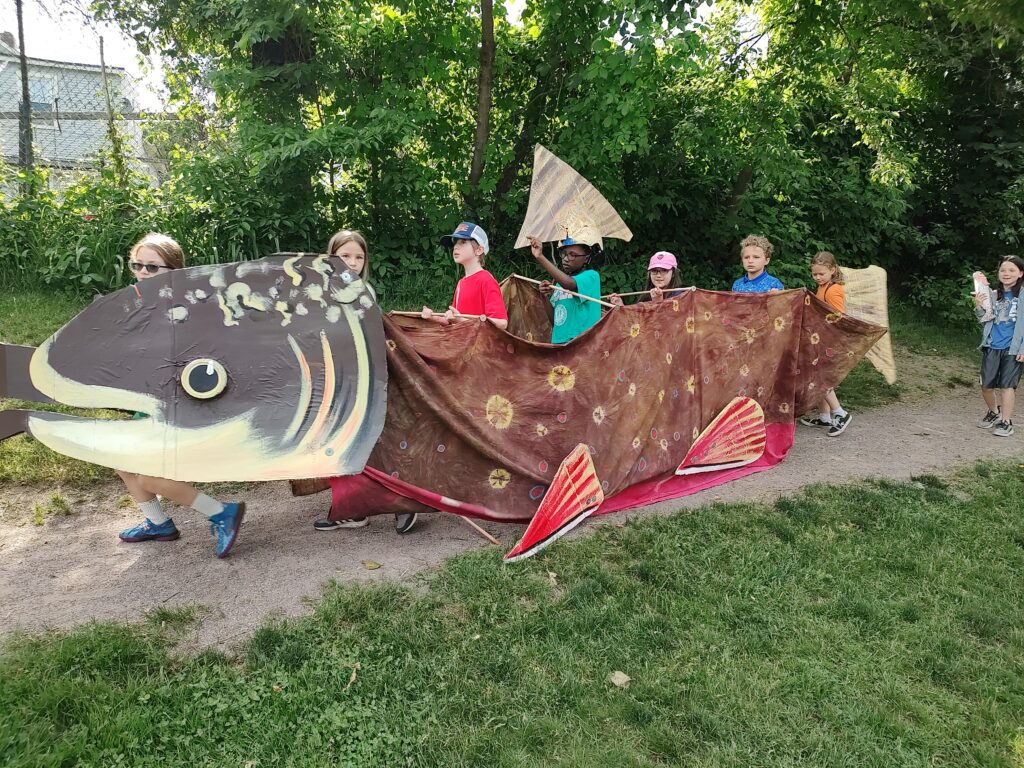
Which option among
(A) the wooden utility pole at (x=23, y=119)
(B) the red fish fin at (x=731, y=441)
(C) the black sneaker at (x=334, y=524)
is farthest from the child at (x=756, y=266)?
(A) the wooden utility pole at (x=23, y=119)

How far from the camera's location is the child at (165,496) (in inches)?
144

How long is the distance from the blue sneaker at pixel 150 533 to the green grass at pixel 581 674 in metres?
1.00

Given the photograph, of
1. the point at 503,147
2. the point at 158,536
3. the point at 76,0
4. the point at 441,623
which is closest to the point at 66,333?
the point at 158,536

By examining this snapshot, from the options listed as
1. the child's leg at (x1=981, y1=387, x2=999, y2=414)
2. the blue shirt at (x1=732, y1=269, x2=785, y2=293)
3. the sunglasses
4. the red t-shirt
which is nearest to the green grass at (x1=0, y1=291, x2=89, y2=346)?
the sunglasses

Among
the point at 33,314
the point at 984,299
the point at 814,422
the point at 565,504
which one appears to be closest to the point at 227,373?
the point at 565,504

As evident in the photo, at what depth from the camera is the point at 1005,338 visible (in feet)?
21.7

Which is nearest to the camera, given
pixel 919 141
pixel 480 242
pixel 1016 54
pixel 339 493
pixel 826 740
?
pixel 826 740

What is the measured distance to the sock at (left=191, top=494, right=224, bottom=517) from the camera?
371 cm

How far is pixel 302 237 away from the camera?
8.07m

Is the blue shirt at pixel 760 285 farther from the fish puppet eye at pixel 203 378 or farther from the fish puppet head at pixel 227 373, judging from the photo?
the fish puppet eye at pixel 203 378

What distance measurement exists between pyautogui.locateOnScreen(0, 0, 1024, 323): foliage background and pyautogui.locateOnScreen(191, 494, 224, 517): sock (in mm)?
4390

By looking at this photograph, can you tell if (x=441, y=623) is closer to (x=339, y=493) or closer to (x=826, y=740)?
(x=339, y=493)

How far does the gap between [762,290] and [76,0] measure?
877 centimetres

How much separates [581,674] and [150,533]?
2635 mm
